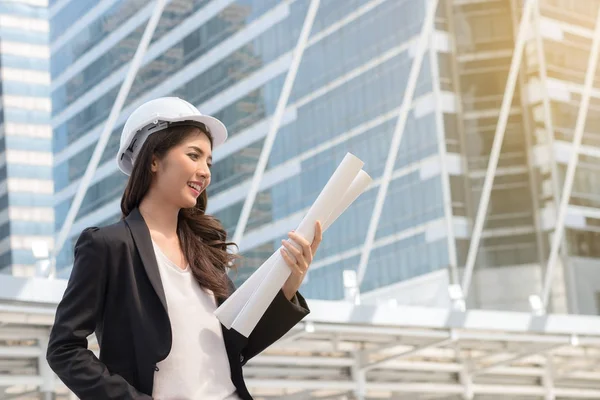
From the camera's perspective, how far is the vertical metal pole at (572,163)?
19.8 m

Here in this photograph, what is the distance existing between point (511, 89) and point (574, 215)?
2430mm

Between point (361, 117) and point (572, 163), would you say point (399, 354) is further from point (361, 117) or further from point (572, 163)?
point (361, 117)

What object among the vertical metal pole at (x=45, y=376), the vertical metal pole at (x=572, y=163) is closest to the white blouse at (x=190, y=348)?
the vertical metal pole at (x=45, y=376)

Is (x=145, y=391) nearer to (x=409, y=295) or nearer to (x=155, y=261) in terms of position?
(x=155, y=261)

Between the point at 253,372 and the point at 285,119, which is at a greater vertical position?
the point at 285,119

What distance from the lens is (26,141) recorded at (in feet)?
173

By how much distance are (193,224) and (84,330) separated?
0.34 metres

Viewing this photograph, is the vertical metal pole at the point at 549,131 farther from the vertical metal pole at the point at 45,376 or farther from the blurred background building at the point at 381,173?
the vertical metal pole at the point at 45,376

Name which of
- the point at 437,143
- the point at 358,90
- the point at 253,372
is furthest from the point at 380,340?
the point at 358,90

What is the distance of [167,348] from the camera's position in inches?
73.4

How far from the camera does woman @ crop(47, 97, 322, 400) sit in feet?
6.10

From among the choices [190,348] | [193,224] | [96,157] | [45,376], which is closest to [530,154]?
[96,157]

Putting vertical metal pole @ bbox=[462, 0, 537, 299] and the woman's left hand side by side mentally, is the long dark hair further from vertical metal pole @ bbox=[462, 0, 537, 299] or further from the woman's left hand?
vertical metal pole @ bbox=[462, 0, 537, 299]

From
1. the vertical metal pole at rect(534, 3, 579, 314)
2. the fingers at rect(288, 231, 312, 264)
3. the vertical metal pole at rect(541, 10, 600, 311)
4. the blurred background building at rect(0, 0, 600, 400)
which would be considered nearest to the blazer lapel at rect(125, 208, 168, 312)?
the fingers at rect(288, 231, 312, 264)
